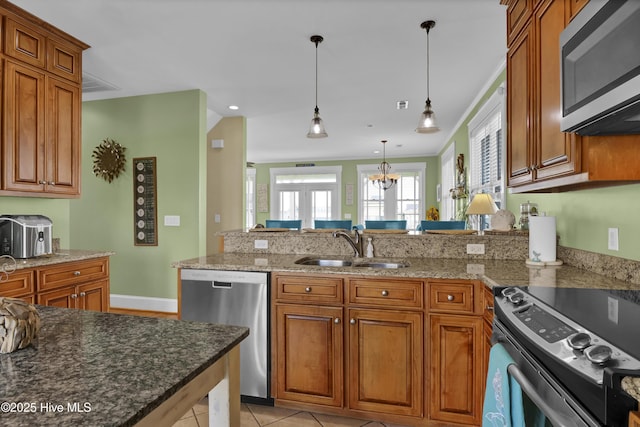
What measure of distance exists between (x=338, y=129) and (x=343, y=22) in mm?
3286

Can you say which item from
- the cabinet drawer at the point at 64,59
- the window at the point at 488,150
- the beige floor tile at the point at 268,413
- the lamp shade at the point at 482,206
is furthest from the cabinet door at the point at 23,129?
the window at the point at 488,150

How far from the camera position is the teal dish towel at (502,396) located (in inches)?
44.7

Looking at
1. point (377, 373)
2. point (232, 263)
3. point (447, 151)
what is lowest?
point (377, 373)

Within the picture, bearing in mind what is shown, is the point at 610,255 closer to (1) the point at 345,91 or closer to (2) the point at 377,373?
(2) the point at 377,373

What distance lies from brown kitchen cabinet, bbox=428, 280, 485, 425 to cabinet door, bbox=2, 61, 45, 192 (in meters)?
2.95

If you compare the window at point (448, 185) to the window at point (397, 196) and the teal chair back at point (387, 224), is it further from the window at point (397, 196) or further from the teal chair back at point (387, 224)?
the teal chair back at point (387, 224)

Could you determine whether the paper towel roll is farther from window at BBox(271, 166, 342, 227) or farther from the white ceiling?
window at BBox(271, 166, 342, 227)

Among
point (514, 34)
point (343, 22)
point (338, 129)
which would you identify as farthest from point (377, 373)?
point (338, 129)

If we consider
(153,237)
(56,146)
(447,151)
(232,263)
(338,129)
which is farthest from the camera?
(447,151)

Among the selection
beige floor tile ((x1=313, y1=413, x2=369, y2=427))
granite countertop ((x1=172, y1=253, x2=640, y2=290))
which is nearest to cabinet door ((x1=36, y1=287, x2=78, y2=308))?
granite countertop ((x1=172, y1=253, x2=640, y2=290))

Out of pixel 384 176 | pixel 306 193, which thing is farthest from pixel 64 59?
pixel 306 193

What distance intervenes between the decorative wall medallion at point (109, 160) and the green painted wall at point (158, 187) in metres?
0.07

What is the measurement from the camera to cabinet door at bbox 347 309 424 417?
188 centimetres

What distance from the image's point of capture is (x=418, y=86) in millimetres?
3840
